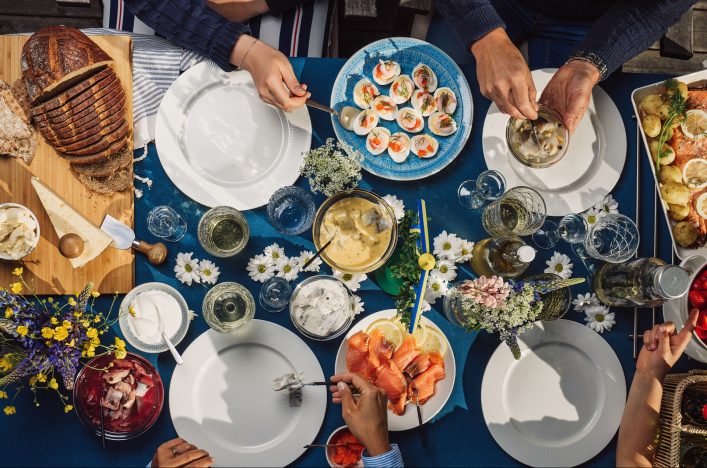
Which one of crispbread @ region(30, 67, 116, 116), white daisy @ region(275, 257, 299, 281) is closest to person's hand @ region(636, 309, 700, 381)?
white daisy @ region(275, 257, 299, 281)

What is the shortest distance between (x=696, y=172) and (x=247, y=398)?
1858mm

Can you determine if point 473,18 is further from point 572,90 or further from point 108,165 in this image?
point 108,165

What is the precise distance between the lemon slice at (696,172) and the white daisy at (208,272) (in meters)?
1.77

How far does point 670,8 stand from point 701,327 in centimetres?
117

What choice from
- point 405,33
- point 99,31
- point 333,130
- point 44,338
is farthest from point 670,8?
point 44,338

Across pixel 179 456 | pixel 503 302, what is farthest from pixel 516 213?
pixel 179 456

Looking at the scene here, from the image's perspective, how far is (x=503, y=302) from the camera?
170cm

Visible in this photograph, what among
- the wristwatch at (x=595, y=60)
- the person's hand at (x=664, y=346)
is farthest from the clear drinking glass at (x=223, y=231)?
the person's hand at (x=664, y=346)

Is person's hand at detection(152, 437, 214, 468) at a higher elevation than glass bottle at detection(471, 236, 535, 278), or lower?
lower

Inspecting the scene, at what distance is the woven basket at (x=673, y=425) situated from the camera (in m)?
1.81

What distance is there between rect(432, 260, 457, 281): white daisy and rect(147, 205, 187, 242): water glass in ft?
3.11

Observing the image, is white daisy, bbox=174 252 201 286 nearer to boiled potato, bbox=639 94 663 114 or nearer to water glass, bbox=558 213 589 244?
water glass, bbox=558 213 589 244

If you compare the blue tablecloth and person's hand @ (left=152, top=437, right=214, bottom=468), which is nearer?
person's hand @ (left=152, top=437, right=214, bottom=468)

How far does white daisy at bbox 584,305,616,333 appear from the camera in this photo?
1.96 m
